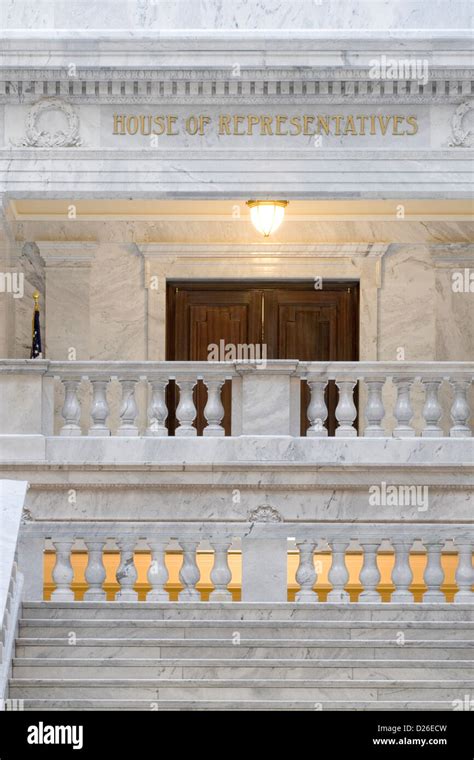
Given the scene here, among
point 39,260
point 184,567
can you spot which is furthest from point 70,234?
point 184,567

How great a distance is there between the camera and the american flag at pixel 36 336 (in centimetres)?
1536

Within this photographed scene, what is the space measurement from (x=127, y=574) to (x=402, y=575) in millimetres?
1956

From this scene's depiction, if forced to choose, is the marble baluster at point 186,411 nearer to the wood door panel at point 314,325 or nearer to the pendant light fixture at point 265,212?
the pendant light fixture at point 265,212

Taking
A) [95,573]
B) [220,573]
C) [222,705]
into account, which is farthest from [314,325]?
[222,705]

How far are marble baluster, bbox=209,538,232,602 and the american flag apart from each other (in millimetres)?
5005

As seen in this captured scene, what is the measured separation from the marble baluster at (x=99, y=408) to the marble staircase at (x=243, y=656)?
1972 millimetres

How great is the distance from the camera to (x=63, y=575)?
10.8 m

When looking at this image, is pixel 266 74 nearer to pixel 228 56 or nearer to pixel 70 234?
pixel 228 56

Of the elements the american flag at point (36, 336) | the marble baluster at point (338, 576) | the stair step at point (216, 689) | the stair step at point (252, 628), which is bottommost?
the stair step at point (216, 689)

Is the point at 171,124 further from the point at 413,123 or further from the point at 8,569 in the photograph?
the point at 8,569

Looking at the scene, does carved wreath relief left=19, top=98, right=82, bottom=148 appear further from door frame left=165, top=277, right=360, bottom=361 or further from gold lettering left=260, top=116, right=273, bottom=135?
door frame left=165, top=277, right=360, bottom=361

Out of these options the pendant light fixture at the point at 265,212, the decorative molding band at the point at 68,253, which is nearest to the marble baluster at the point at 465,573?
the pendant light fixture at the point at 265,212

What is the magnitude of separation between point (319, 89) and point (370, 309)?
11.9ft

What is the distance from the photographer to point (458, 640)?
33.9 feet
